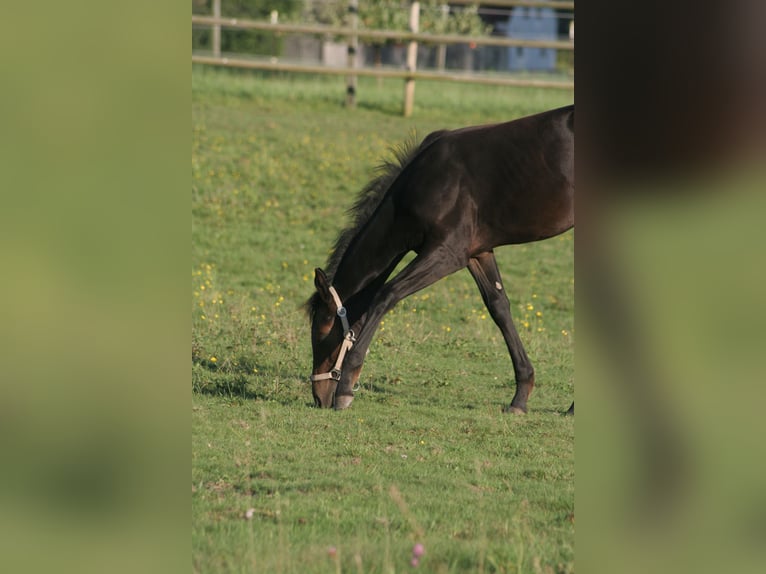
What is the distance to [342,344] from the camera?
6961 mm

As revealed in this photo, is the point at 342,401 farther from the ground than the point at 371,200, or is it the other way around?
the point at 371,200

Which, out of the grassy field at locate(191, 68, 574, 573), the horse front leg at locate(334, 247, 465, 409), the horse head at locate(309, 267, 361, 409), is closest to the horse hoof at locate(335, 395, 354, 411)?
the horse head at locate(309, 267, 361, 409)

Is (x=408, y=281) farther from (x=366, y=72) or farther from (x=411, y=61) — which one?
(x=411, y=61)

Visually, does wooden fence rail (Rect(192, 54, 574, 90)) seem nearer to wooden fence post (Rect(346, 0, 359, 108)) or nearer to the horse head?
wooden fence post (Rect(346, 0, 359, 108))

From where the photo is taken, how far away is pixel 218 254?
1234 centimetres

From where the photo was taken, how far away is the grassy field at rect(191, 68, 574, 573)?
3592 mm

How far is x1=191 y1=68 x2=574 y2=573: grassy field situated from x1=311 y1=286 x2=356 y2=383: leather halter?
0.24 meters

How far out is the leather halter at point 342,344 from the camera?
6804 mm

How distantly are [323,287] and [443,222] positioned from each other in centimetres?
95

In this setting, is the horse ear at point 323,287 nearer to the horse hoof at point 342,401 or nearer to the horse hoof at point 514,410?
the horse hoof at point 342,401

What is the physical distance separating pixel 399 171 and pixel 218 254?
5481 millimetres

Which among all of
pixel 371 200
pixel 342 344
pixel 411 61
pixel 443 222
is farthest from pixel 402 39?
pixel 342 344

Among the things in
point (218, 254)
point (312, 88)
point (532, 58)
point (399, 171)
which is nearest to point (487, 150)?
point (399, 171)
